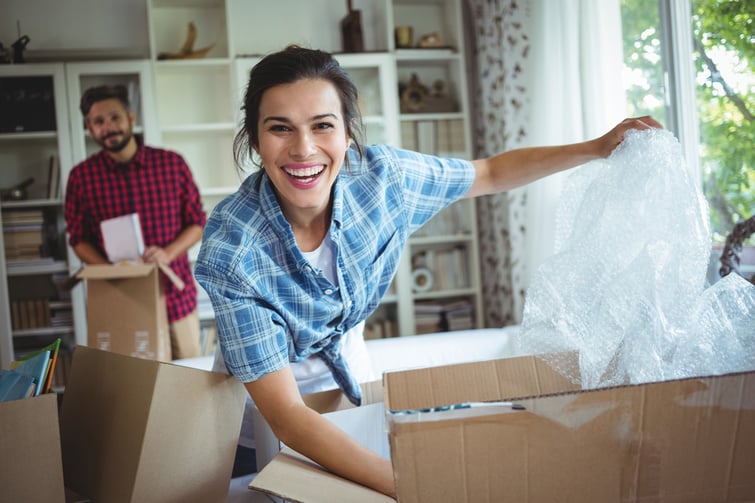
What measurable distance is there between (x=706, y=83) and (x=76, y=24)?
3.30 meters

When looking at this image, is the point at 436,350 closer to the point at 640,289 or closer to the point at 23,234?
the point at 640,289

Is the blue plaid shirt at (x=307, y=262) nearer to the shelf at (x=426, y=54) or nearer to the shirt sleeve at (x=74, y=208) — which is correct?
the shirt sleeve at (x=74, y=208)

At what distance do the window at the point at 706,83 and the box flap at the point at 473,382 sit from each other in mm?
1529

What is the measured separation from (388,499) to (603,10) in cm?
236

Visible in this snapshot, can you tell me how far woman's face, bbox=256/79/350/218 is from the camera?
3.89ft

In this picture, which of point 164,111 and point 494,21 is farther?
point 164,111

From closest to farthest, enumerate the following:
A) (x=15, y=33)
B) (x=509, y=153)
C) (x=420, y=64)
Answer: (x=509, y=153) → (x=15, y=33) → (x=420, y=64)

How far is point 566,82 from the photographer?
115 inches

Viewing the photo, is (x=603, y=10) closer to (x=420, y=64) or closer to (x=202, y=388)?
(x=420, y=64)

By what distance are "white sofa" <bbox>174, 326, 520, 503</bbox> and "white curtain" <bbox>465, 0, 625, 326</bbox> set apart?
648mm

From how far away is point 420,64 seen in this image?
13.7ft

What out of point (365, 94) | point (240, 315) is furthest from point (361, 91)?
point (240, 315)

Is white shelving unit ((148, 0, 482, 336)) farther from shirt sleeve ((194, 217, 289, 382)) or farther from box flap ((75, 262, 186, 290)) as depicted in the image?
shirt sleeve ((194, 217, 289, 382))

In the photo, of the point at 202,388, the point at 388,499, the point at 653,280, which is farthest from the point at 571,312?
the point at 202,388
